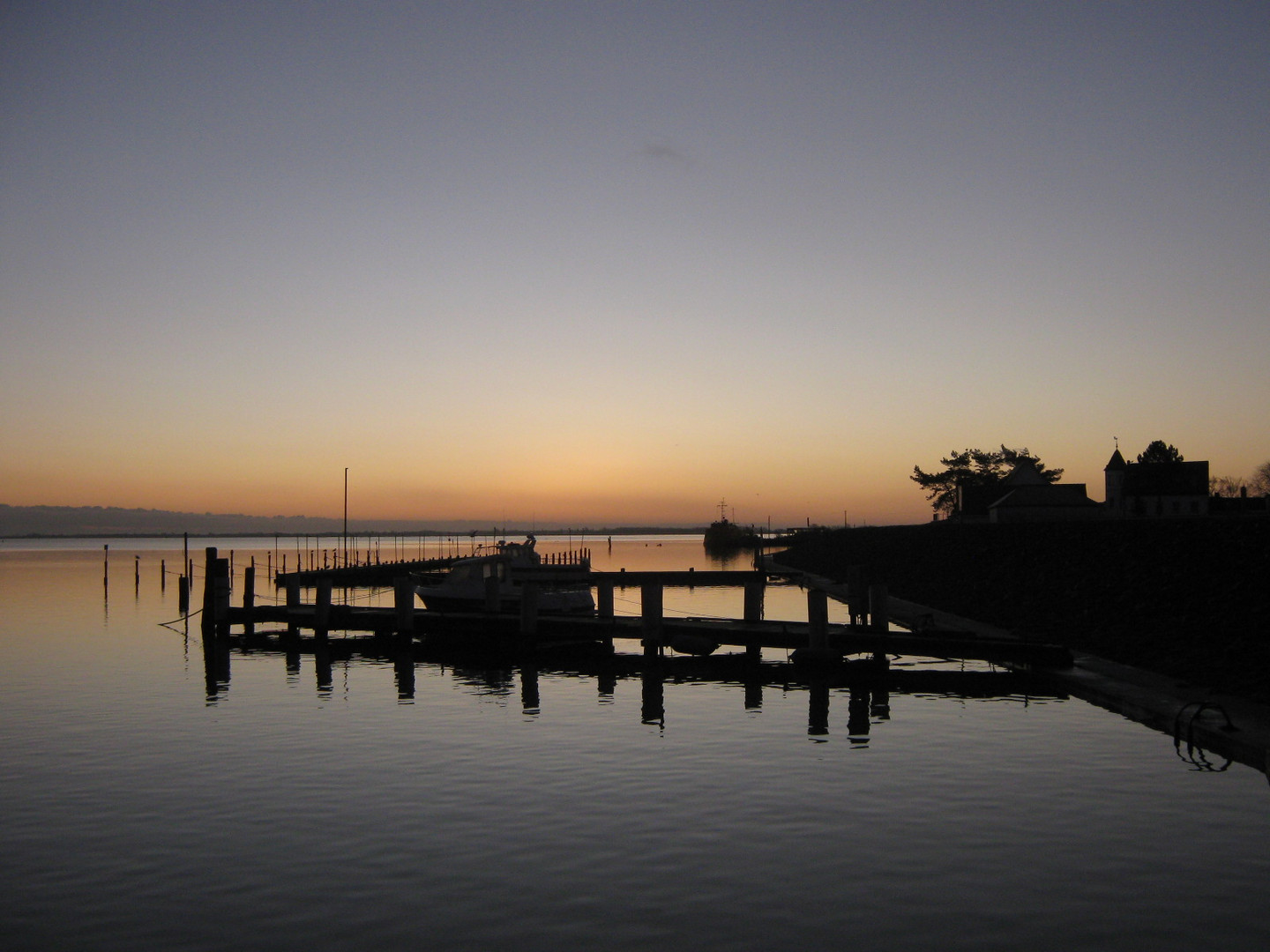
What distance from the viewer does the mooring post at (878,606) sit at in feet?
106

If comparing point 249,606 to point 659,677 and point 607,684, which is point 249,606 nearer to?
point 607,684

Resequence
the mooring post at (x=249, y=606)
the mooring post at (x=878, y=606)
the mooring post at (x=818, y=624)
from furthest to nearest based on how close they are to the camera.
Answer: the mooring post at (x=249, y=606) → the mooring post at (x=878, y=606) → the mooring post at (x=818, y=624)

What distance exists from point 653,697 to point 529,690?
3794 millimetres

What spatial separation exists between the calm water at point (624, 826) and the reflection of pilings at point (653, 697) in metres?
0.23

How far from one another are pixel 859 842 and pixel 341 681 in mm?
21163

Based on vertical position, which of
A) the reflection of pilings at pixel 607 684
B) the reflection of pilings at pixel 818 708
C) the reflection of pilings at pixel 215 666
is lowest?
the reflection of pilings at pixel 215 666

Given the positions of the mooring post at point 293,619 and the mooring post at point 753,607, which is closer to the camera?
the mooring post at point 753,607

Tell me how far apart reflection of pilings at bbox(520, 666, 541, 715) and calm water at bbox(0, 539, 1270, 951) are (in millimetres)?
225

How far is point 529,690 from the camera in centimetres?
2967

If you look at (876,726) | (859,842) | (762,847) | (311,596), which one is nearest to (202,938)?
(762,847)

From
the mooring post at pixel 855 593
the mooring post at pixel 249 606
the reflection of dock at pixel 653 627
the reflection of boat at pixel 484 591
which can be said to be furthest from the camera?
the reflection of boat at pixel 484 591

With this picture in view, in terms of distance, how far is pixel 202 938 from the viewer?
11.5m


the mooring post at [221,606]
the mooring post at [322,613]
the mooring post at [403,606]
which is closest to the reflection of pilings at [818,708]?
the mooring post at [403,606]

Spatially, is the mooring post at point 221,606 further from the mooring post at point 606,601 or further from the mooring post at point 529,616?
the mooring post at point 606,601
